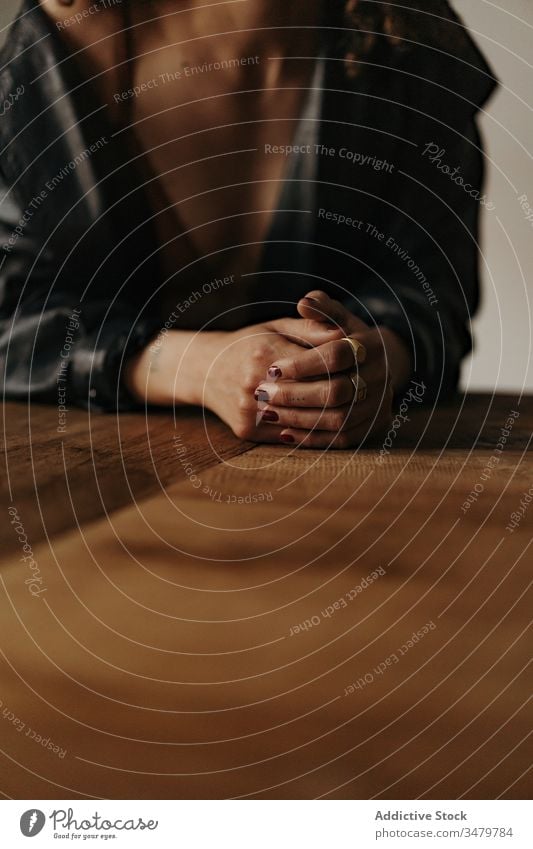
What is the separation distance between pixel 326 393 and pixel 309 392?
0.01 metres

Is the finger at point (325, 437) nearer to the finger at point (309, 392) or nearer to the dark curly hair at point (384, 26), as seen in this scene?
the finger at point (309, 392)

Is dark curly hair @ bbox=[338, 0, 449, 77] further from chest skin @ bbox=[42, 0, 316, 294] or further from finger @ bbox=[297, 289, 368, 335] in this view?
finger @ bbox=[297, 289, 368, 335]

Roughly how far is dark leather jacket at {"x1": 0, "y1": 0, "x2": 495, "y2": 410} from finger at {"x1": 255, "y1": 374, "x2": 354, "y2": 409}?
6 centimetres

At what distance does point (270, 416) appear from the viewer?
0.44 meters

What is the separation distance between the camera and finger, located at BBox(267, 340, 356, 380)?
1.41ft

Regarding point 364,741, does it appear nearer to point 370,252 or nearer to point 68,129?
point 370,252

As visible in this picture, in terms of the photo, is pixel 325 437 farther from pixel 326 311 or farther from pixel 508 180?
pixel 508 180

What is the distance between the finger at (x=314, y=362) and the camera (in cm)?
43

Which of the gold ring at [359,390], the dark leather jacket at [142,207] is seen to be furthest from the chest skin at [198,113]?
the gold ring at [359,390]

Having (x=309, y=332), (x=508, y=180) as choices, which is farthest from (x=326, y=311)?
(x=508, y=180)

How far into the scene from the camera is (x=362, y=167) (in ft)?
1.55
